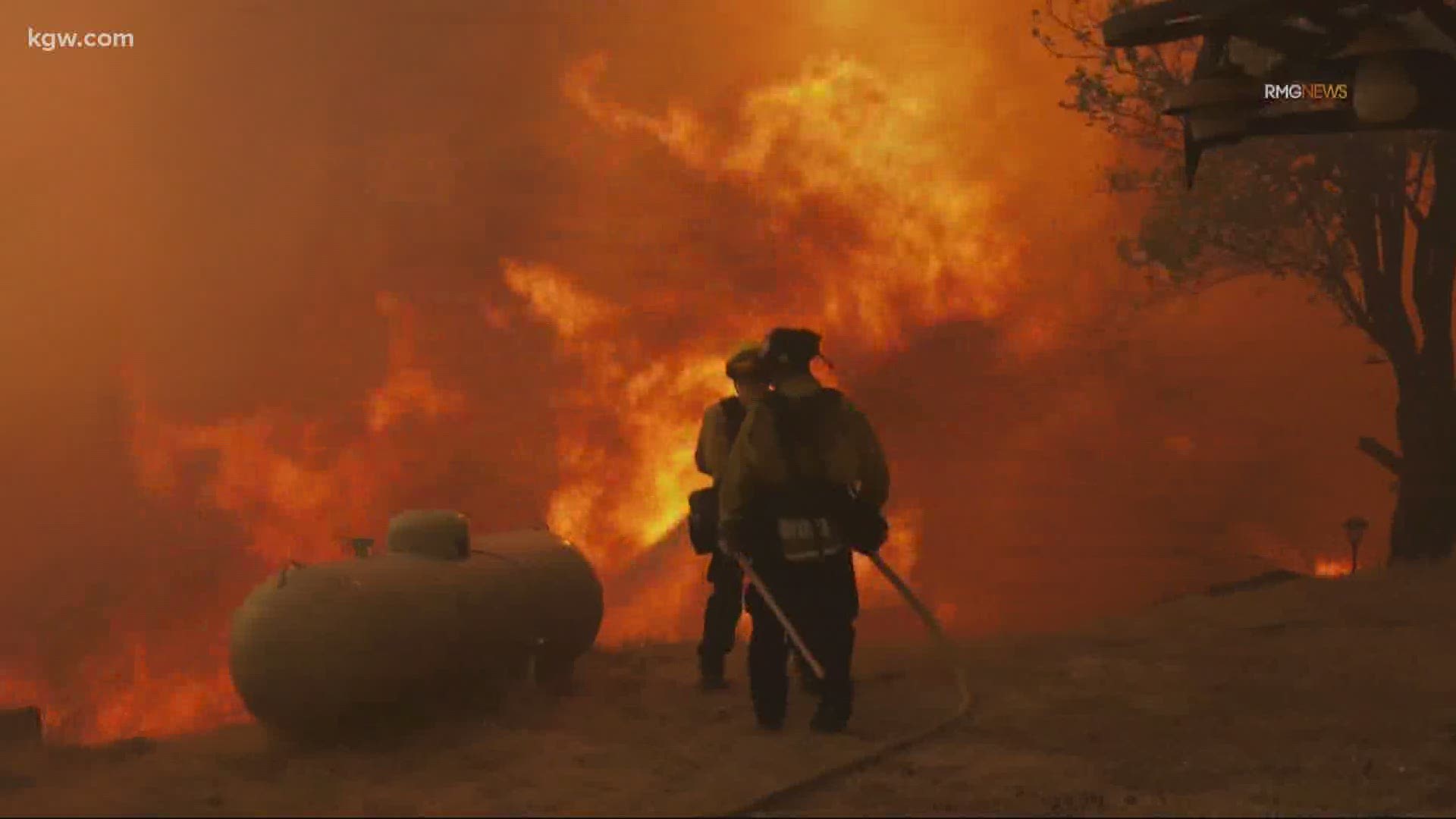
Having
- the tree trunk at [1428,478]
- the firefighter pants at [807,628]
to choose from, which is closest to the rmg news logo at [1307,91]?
the firefighter pants at [807,628]

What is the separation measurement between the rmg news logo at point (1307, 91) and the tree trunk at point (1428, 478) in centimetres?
820

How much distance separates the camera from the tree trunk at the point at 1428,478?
16.7 metres

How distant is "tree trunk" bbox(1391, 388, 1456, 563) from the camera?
→ 1672cm

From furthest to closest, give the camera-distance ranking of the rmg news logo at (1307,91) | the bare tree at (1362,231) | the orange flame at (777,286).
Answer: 1. the orange flame at (777,286)
2. the bare tree at (1362,231)
3. the rmg news logo at (1307,91)

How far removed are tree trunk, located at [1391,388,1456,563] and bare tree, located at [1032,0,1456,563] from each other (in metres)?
0.01

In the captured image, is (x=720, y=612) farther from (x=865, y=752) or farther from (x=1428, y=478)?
(x=1428, y=478)

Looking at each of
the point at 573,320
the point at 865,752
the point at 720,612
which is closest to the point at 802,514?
the point at 865,752

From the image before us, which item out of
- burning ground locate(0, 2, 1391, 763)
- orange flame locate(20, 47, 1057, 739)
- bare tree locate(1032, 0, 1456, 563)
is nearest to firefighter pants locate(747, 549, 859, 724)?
bare tree locate(1032, 0, 1456, 563)

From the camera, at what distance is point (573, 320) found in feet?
72.6

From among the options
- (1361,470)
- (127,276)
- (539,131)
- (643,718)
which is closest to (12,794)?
(643,718)

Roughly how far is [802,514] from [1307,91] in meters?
4.17

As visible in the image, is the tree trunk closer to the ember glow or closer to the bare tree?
the bare tree

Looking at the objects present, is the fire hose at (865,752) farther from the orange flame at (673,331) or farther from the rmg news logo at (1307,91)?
the orange flame at (673,331)

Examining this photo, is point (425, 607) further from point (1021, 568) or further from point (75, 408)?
point (75, 408)
